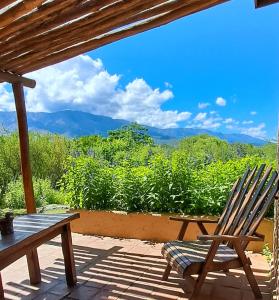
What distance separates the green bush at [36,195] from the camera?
22.6 feet

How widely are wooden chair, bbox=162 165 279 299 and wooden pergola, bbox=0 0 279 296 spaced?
1428 mm

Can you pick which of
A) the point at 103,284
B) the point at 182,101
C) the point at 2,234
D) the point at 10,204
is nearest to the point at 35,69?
the point at 2,234

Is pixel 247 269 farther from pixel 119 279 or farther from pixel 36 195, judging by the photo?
pixel 36 195

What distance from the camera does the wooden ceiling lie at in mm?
2447

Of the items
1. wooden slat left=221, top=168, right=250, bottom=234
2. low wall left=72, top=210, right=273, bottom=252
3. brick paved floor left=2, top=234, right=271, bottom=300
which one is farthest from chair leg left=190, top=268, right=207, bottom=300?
low wall left=72, top=210, right=273, bottom=252

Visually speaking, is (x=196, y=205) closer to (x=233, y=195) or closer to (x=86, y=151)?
(x=233, y=195)

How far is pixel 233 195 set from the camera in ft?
11.2

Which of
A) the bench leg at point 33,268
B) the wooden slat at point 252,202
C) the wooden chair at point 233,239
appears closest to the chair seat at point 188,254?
the wooden chair at point 233,239

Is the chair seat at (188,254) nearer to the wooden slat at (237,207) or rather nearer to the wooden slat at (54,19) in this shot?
the wooden slat at (237,207)

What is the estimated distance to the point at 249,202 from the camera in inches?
123

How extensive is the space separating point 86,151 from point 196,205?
118 inches

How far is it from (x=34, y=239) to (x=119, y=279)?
45.5 inches

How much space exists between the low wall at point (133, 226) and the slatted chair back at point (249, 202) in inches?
→ 34.9

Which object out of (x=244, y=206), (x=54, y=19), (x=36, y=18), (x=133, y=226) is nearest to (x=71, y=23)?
(x=54, y=19)
